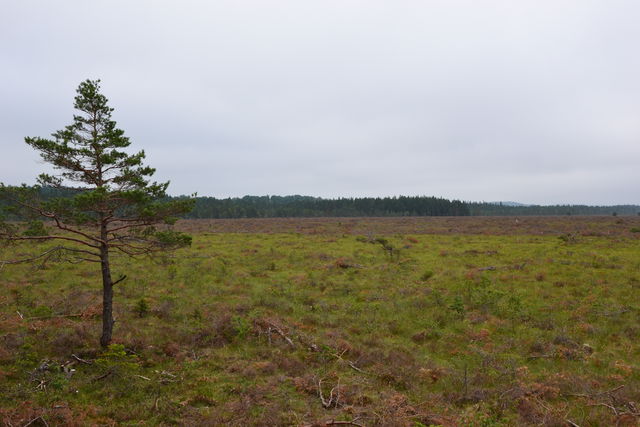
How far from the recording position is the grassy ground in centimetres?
796

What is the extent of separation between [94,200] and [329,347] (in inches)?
317

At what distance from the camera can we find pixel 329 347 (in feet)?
37.2

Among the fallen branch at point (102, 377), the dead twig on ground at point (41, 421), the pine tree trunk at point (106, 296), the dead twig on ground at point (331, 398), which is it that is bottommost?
the dead twig on ground at point (331, 398)

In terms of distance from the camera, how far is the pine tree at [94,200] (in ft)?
28.6

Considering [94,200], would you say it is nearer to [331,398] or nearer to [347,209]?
[331,398]

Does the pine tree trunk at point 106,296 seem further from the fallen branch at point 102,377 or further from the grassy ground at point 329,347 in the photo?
the fallen branch at point 102,377

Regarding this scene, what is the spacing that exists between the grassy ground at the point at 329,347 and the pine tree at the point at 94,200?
2.01 metres

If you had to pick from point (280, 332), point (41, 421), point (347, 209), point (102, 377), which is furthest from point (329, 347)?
point (347, 209)

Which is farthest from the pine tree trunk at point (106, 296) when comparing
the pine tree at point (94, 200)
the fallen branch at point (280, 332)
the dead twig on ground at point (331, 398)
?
the dead twig on ground at point (331, 398)

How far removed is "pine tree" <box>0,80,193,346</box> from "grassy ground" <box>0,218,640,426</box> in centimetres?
201

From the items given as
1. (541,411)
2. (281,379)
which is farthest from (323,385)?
(541,411)

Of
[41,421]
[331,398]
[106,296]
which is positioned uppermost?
[106,296]

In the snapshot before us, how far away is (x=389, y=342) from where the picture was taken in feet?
39.7

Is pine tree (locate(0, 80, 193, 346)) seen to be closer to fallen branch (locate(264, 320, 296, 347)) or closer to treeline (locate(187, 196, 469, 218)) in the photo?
fallen branch (locate(264, 320, 296, 347))
